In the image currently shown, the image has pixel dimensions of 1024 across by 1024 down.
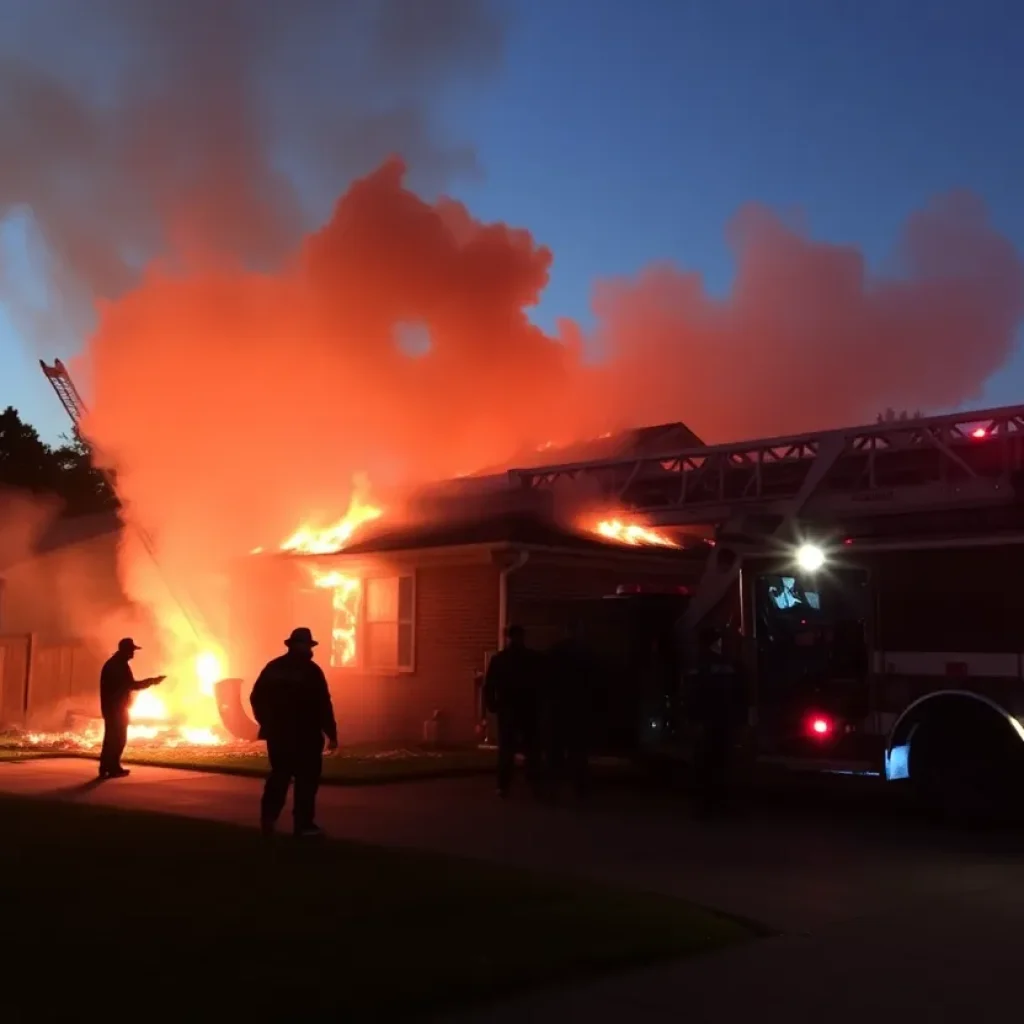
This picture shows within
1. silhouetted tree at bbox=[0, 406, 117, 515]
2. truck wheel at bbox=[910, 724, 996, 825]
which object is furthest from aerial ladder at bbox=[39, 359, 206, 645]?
silhouetted tree at bbox=[0, 406, 117, 515]

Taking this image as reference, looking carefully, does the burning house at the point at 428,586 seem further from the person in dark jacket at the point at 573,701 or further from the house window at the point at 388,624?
the person in dark jacket at the point at 573,701

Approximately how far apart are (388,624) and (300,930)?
11957mm

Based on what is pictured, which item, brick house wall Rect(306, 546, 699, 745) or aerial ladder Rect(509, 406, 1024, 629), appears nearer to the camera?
aerial ladder Rect(509, 406, 1024, 629)

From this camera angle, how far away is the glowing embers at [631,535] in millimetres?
17781

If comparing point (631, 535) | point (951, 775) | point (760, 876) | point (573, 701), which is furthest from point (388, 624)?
point (760, 876)

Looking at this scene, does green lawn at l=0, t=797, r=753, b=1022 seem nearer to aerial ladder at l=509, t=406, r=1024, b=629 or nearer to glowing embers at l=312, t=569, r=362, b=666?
aerial ladder at l=509, t=406, r=1024, b=629

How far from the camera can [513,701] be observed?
39.1 feet

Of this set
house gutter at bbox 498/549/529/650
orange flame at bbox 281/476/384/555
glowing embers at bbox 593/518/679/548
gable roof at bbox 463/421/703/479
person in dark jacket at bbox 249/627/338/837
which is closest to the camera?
person in dark jacket at bbox 249/627/338/837

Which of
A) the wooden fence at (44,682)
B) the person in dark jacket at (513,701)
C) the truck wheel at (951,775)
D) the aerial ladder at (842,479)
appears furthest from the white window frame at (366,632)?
the truck wheel at (951,775)

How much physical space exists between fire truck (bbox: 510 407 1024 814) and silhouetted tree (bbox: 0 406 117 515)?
41.2 m

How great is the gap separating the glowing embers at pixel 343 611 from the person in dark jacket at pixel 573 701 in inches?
267

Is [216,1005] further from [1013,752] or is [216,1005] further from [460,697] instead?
[460,697]

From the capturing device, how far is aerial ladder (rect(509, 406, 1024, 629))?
11125 mm

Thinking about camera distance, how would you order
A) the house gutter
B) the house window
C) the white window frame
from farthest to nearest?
1. the house window
2. the white window frame
3. the house gutter
